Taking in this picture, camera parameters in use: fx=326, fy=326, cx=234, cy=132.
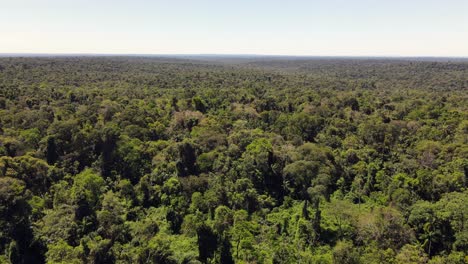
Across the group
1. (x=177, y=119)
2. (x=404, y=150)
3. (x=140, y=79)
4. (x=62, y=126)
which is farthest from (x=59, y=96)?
(x=404, y=150)

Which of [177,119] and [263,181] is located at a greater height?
[177,119]

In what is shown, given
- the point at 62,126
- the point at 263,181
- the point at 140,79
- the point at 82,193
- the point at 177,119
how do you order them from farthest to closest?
the point at 140,79, the point at 177,119, the point at 62,126, the point at 263,181, the point at 82,193

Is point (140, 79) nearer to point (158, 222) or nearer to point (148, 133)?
point (148, 133)

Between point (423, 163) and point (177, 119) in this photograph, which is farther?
point (177, 119)

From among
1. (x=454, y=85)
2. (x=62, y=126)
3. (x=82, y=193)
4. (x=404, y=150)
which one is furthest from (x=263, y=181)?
(x=454, y=85)

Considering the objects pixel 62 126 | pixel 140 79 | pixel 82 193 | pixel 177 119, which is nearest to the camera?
pixel 82 193

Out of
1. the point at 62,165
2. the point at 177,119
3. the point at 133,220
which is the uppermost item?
the point at 177,119
